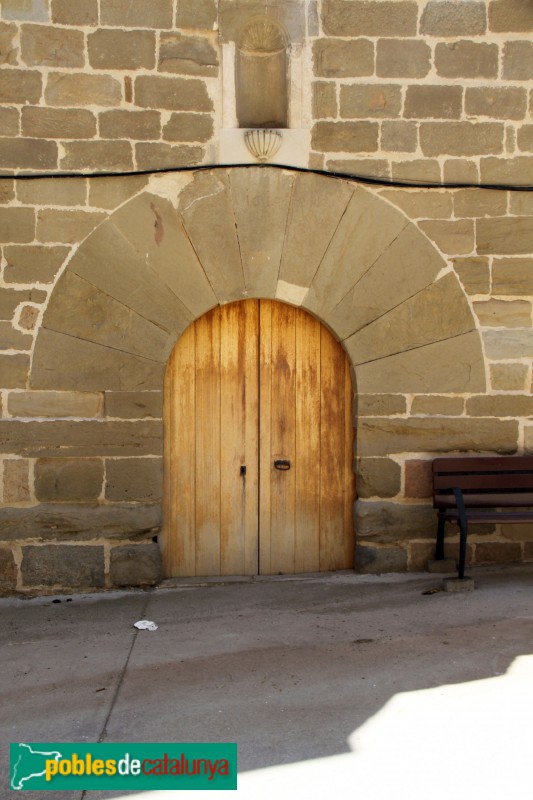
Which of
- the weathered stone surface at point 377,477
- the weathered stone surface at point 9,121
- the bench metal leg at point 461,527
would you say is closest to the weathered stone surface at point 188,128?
the weathered stone surface at point 9,121

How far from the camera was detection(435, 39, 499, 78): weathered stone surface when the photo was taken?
16.2 ft

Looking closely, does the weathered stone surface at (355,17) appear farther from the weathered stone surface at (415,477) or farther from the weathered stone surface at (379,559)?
the weathered stone surface at (379,559)

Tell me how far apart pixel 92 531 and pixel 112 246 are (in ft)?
6.04

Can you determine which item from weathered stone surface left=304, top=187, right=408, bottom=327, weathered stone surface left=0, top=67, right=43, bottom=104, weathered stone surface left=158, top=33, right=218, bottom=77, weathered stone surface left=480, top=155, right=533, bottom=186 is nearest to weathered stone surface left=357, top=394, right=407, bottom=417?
weathered stone surface left=304, top=187, right=408, bottom=327

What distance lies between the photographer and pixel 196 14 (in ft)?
15.8

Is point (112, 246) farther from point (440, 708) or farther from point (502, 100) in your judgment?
point (440, 708)

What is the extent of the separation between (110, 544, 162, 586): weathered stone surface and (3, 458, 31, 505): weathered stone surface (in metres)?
0.69

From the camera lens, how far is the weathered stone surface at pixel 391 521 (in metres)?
4.99

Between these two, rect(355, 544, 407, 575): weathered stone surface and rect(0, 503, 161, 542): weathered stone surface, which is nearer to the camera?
rect(0, 503, 161, 542): weathered stone surface

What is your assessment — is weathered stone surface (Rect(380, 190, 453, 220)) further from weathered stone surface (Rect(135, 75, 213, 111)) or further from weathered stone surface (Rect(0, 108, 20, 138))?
weathered stone surface (Rect(0, 108, 20, 138))

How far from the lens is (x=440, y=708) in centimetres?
311

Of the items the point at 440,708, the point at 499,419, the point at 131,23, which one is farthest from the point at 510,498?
the point at 131,23

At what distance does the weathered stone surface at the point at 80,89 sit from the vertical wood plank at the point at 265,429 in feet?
5.47

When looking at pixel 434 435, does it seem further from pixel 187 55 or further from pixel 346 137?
pixel 187 55
